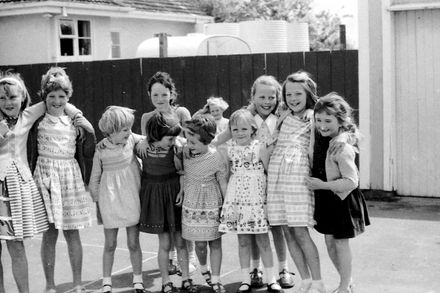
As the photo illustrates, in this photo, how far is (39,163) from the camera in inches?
210

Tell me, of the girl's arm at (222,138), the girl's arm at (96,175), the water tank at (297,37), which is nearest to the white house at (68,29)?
the water tank at (297,37)

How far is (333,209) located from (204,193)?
102cm

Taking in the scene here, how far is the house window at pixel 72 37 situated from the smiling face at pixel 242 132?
14062mm

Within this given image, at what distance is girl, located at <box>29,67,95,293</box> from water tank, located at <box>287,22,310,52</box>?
14.7m

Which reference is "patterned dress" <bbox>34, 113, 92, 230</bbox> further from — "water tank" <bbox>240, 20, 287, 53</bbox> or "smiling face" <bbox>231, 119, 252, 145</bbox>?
"water tank" <bbox>240, 20, 287, 53</bbox>

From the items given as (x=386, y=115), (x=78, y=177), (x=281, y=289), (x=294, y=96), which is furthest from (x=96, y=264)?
(x=386, y=115)

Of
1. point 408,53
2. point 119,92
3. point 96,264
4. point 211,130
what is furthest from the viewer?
point 119,92

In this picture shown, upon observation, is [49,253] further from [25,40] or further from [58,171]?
[25,40]

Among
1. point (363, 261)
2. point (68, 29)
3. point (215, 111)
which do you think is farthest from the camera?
point (68, 29)

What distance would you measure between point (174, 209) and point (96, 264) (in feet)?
4.64

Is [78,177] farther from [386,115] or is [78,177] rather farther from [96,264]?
[386,115]

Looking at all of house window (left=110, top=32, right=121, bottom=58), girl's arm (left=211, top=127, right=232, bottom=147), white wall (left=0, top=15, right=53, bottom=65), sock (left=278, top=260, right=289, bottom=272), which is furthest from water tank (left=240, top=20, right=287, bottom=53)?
sock (left=278, top=260, right=289, bottom=272)

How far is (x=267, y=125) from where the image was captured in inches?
215

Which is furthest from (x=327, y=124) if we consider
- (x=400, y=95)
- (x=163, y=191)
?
(x=400, y=95)
